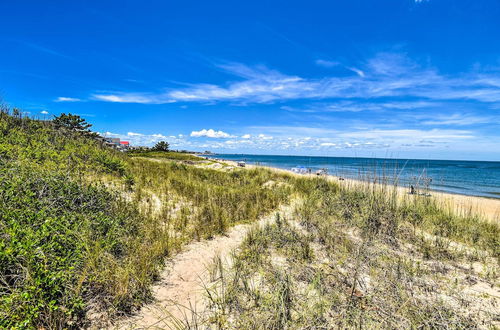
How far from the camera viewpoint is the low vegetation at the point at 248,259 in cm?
245

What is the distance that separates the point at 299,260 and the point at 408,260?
2.12 meters

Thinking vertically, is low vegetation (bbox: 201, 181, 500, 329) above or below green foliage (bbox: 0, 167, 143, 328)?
below

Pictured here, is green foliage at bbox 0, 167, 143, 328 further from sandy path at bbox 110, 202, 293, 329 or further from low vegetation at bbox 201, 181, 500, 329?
low vegetation at bbox 201, 181, 500, 329

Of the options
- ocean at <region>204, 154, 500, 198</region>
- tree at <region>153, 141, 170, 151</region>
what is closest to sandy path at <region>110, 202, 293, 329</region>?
ocean at <region>204, 154, 500, 198</region>

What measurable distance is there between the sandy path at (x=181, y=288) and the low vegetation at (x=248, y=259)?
165 millimetres

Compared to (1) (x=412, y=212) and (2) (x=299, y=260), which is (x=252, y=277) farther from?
(1) (x=412, y=212)

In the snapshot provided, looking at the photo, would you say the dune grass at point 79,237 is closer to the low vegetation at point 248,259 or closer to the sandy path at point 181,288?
the low vegetation at point 248,259

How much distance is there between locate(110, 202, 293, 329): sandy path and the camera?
2588mm

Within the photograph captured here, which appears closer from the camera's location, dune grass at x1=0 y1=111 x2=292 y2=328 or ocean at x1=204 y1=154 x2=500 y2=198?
dune grass at x1=0 y1=111 x2=292 y2=328

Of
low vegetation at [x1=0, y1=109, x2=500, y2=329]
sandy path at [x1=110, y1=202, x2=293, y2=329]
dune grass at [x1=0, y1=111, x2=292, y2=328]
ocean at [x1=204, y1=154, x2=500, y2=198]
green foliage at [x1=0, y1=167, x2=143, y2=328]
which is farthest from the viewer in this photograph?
ocean at [x1=204, y1=154, x2=500, y2=198]

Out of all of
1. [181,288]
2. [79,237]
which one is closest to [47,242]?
[79,237]

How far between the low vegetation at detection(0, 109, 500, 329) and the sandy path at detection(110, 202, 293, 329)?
165 millimetres

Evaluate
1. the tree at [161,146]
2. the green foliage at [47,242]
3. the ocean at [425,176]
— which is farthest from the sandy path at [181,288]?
the tree at [161,146]

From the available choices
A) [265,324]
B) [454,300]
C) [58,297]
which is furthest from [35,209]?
[454,300]
